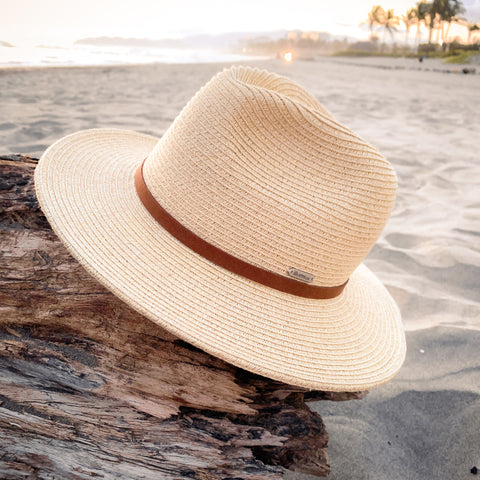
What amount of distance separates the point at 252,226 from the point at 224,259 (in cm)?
13

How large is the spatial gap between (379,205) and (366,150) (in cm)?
18

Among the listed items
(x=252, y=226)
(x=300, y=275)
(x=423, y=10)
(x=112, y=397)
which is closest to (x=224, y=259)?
(x=252, y=226)

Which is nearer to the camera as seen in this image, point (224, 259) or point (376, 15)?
point (224, 259)

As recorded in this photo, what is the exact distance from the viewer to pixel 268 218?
1.25m

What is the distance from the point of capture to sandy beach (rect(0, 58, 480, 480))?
5.37 ft

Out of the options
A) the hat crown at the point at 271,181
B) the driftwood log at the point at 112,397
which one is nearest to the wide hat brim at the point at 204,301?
the hat crown at the point at 271,181

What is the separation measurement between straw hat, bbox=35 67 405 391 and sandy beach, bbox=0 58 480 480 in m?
0.52

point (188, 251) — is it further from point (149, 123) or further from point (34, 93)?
point (34, 93)

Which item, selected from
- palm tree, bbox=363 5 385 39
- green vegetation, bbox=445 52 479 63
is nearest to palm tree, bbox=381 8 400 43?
Result: palm tree, bbox=363 5 385 39

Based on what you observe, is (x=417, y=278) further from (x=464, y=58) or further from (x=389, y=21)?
(x=389, y=21)

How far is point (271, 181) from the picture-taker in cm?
126

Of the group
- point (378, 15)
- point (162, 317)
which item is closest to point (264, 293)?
point (162, 317)

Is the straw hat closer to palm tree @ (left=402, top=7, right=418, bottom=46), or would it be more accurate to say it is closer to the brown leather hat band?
the brown leather hat band

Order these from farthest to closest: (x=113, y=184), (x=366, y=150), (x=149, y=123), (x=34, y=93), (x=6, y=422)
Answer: (x=34, y=93)
(x=149, y=123)
(x=113, y=184)
(x=366, y=150)
(x=6, y=422)
